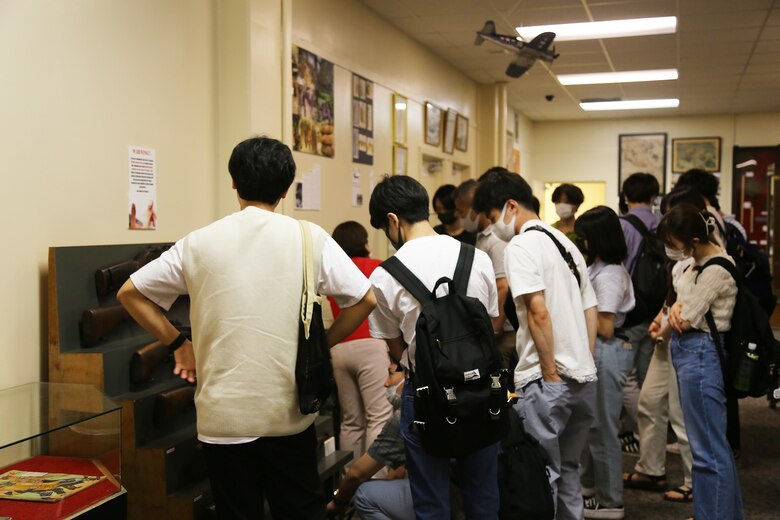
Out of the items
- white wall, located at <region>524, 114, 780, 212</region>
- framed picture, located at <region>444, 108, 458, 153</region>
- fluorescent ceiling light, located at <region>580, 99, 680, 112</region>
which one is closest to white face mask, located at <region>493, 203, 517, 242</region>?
framed picture, located at <region>444, 108, 458, 153</region>

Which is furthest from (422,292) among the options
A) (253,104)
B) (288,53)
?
(288,53)

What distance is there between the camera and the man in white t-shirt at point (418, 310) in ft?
7.76

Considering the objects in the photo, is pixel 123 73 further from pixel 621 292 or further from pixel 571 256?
pixel 621 292

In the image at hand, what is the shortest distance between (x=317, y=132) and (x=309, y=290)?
3.20m

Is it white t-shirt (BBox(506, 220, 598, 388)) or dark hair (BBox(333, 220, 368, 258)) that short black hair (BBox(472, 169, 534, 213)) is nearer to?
white t-shirt (BBox(506, 220, 598, 388))

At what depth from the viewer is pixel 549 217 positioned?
14445 millimetres

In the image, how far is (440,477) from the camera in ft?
Result: 7.78

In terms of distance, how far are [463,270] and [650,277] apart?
2.31 metres

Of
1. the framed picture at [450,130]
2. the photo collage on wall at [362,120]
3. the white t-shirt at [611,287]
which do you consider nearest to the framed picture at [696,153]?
the framed picture at [450,130]

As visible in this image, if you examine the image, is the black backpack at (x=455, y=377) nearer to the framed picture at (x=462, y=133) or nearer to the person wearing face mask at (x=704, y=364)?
the person wearing face mask at (x=704, y=364)

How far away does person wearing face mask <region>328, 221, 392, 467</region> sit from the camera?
4027 mm

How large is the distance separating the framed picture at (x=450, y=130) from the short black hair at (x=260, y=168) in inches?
241

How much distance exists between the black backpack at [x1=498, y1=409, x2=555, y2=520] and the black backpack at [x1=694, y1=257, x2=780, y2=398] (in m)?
0.92

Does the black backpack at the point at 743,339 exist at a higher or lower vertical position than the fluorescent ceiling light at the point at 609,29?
lower
